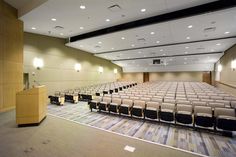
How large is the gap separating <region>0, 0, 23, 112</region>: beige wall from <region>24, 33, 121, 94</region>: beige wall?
6.36ft

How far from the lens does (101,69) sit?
17.2 meters

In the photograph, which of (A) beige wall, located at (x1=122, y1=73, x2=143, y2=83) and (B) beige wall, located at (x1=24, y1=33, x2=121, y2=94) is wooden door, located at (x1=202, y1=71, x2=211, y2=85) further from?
(B) beige wall, located at (x1=24, y1=33, x2=121, y2=94)

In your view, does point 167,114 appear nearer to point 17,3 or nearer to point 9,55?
point 9,55

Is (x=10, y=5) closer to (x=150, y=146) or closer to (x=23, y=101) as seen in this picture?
(x=23, y=101)

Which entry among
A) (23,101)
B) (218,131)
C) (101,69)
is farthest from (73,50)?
(218,131)

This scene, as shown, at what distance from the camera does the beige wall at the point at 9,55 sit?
6.42 metres

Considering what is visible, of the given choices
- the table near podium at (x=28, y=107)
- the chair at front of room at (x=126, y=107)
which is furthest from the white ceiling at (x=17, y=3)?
the chair at front of room at (x=126, y=107)

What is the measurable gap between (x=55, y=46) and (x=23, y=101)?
7.61 metres

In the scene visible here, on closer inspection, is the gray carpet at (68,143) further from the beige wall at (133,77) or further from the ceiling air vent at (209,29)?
the beige wall at (133,77)

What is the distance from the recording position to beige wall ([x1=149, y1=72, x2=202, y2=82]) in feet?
73.0

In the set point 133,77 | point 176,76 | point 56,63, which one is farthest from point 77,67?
point 176,76

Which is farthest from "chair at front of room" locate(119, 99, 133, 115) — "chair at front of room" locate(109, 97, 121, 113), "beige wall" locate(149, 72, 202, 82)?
"beige wall" locate(149, 72, 202, 82)

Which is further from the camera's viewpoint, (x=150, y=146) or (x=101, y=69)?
(x=101, y=69)

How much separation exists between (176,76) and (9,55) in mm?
22635
